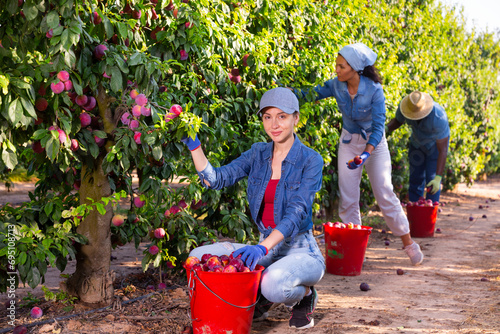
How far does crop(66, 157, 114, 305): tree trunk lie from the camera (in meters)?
2.92

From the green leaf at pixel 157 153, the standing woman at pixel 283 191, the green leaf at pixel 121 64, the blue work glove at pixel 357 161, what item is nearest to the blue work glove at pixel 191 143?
the standing woman at pixel 283 191

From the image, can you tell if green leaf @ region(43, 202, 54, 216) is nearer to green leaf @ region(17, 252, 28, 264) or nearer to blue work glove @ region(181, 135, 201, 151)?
green leaf @ region(17, 252, 28, 264)

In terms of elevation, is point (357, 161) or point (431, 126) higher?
point (431, 126)

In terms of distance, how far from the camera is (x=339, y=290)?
139 inches

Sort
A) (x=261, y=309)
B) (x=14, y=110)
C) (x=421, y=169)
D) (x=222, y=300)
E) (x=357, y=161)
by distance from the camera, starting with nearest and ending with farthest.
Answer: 1. (x=14, y=110)
2. (x=222, y=300)
3. (x=261, y=309)
4. (x=357, y=161)
5. (x=421, y=169)

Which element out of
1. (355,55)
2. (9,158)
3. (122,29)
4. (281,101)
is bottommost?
(9,158)

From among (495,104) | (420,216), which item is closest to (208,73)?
(420,216)

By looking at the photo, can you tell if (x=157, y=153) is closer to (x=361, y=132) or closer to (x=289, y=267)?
(x=289, y=267)

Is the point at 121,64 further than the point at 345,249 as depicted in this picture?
No

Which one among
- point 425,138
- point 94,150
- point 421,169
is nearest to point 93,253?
point 94,150

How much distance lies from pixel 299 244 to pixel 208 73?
4.08 feet

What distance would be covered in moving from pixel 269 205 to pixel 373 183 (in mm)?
1629

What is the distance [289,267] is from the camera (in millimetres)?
2508

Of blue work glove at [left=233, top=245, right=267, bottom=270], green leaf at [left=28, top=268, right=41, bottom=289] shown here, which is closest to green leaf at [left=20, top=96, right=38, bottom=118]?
green leaf at [left=28, top=268, right=41, bottom=289]
